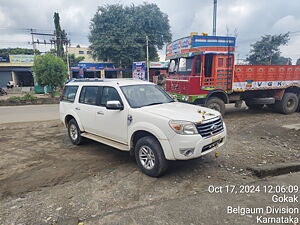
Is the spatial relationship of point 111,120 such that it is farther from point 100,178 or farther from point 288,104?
point 288,104

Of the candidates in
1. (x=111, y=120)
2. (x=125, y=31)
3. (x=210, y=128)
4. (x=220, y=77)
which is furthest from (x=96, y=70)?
(x=210, y=128)

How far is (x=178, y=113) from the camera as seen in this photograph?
11.9 feet

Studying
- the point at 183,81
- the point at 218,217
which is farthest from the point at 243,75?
the point at 218,217

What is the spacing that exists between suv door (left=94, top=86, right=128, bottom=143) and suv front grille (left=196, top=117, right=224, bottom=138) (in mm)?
1465

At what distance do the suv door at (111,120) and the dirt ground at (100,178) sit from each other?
2.18 ft

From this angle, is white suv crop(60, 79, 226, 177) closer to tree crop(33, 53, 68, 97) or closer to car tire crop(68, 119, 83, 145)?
car tire crop(68, 119, 83, 145)

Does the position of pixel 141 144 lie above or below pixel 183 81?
below

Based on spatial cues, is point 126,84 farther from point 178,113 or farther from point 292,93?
point 292,93

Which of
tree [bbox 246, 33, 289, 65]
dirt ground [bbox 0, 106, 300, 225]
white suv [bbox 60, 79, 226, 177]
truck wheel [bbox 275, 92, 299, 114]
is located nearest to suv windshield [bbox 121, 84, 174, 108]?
white suv [bbox 60, 79, 226, 177]

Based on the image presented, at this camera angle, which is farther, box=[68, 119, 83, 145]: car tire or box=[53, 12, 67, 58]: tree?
box=[53, 12, 67, 58]: tree

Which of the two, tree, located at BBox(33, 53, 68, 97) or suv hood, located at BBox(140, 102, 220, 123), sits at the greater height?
tree, located at BBox(33, 53, 68, 97)

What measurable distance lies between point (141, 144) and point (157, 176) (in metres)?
0.65

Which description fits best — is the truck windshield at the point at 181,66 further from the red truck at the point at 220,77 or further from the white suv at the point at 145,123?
the white suv at the point at 145,123

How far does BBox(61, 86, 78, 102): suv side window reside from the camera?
5523mm
